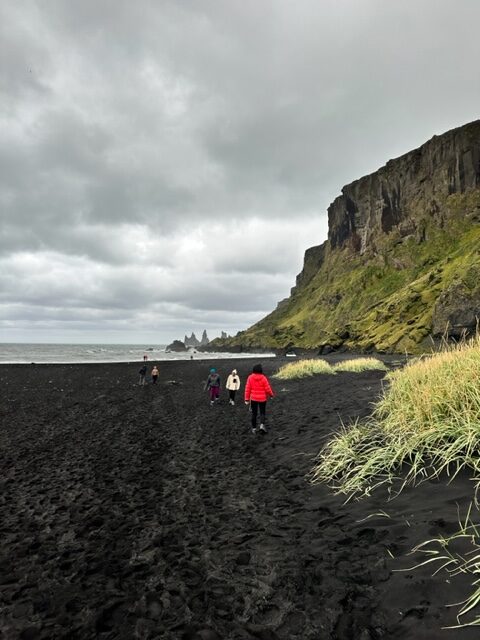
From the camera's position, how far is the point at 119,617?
3492 mm

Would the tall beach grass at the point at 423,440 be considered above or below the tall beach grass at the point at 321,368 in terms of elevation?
above

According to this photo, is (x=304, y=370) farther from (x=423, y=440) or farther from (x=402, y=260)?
(x=402, y=260)

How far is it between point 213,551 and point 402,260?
104633 mm

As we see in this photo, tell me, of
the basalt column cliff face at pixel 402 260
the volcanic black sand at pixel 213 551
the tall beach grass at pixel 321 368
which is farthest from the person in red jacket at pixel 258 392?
the basalt column cliff face at pixel 402 260

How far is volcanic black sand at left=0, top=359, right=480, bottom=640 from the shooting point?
10.8ft

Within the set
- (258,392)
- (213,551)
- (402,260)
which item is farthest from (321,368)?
(402,260)

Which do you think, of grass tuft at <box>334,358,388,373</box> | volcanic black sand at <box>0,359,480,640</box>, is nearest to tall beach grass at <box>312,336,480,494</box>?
volcanic black sand at <box>0,359,480,640</box>

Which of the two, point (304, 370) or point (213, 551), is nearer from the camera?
point (213, 551)

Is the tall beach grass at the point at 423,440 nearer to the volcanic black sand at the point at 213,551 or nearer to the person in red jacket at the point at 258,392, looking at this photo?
the volcanic black sand at the point at 213,551

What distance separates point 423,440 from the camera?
21.0 ft

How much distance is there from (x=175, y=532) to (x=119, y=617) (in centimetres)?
189

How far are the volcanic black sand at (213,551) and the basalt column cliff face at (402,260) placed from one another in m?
42.0

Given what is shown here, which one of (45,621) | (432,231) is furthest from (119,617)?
(432,231)

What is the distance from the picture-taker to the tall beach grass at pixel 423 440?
18.3 ft
